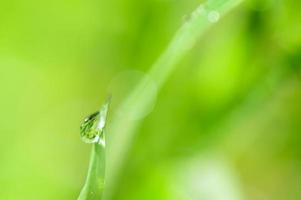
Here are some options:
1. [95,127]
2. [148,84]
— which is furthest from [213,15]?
[95,127]

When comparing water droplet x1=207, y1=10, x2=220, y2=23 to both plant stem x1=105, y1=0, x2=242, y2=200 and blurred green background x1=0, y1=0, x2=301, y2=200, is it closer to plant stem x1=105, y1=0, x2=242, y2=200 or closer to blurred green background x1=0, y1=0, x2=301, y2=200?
plant stem x1=105, y1=0, x2=242, y2=200

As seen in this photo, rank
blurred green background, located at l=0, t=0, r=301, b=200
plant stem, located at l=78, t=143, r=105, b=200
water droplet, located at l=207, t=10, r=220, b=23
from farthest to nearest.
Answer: blurred green background, located at l=0, t=0, r=301, b=200
water droplet, located at l=207, t=10, r=220, b=23
plant stem, located at l=78, t=143, r=105, b=200

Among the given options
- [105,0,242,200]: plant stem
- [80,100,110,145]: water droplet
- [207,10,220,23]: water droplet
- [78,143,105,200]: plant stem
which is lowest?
[78,143,105,200]: plant stem

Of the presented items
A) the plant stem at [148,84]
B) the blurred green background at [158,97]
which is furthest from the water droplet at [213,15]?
the blurred green background at [158,97]

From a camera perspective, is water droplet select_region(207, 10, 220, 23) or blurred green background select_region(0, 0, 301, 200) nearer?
water droplet select_region(207, 10, 220, 23)

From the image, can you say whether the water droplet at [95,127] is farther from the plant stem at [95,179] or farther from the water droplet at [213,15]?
the water droplet at [213,15]

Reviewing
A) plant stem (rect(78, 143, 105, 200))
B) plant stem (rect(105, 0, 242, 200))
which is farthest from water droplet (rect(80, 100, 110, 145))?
plant stem (rect(105, 0, 242, 200))
